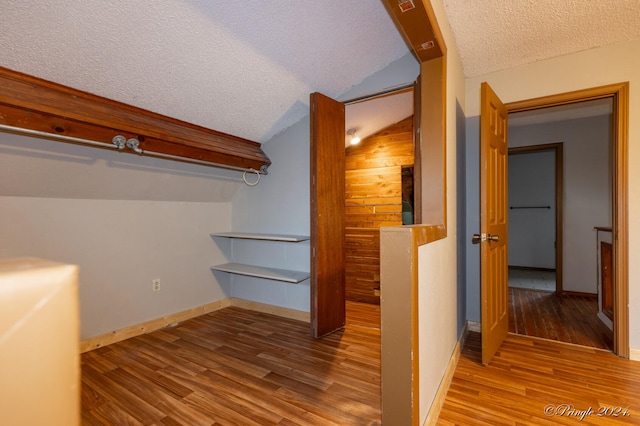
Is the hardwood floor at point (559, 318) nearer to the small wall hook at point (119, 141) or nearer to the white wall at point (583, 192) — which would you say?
the white wall at point (583, 192)

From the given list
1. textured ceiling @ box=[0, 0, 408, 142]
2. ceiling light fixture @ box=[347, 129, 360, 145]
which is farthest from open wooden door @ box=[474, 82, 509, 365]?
ceiling light fixture @ box=[347, 129, 360, 145]

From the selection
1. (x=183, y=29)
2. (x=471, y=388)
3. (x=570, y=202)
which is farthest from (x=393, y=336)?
(x=570, y=202)

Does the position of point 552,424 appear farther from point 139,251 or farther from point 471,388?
point 139,251

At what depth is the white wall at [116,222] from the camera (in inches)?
77.0

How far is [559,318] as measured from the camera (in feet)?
9.62

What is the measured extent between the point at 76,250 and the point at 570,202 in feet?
17.4

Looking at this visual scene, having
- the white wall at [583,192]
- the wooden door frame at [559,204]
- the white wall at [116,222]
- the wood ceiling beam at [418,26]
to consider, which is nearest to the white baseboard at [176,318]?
the white wall at [116,222]

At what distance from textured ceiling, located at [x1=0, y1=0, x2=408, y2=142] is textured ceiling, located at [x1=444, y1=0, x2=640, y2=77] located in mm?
545

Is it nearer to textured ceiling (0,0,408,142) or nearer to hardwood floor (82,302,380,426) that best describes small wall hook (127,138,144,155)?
textured ceiling (0,0,408,142)

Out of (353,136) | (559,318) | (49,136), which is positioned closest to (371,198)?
(353,136)

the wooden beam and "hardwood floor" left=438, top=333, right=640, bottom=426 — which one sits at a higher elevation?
the wooden beam

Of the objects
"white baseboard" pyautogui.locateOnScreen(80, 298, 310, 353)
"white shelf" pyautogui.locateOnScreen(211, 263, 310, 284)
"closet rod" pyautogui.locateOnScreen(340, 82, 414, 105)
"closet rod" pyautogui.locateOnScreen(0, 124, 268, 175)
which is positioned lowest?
"white baseboard" pyautogui.locateOnScreen(80, 298, 310, 353)

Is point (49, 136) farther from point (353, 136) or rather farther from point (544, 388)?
point (544, 388)

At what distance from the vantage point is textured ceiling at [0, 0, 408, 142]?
1473 mm
